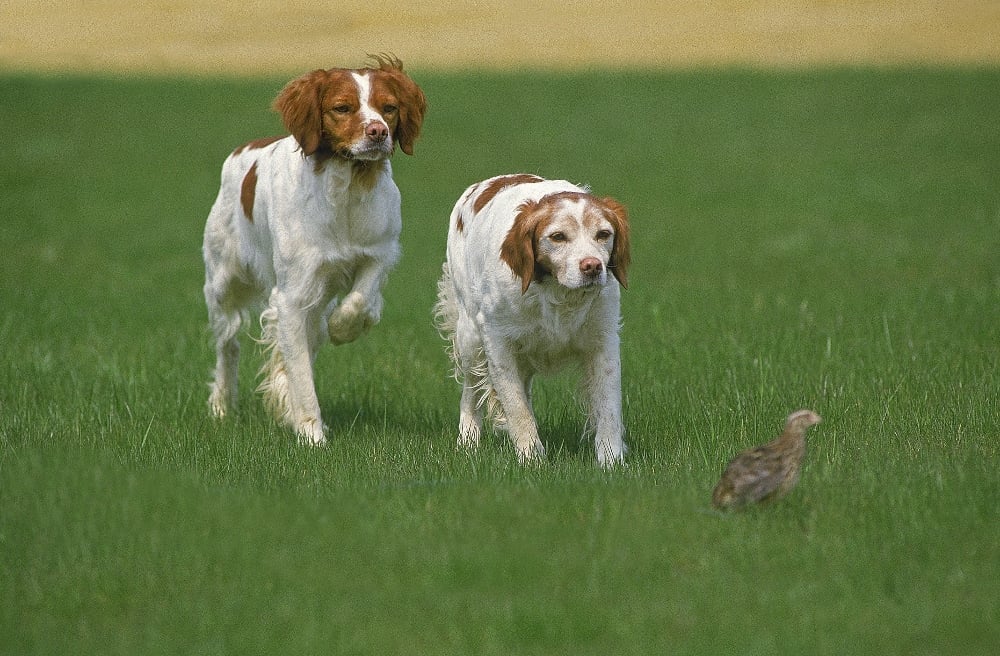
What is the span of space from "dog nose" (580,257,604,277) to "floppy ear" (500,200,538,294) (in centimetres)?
27

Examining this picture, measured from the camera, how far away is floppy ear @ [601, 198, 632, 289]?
6332mm

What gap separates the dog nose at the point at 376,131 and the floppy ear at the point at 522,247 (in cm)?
77

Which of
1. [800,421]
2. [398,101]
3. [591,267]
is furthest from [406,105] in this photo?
[800,421]

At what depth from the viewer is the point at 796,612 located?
448 cm

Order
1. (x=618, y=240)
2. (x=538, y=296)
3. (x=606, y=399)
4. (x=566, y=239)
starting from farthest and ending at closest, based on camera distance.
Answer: (x=606, y=399)
(x=538, y=296)
(x=618, y=240)
(x=566, y=239)

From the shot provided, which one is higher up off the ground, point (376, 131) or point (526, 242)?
point (376, 131)

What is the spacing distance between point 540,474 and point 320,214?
1.94m

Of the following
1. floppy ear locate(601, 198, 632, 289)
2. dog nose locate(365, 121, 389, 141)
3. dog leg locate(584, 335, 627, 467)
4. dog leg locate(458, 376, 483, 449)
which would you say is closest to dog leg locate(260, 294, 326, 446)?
dog leg locate(458, 376, 483, 449)

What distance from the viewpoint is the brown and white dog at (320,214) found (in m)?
6.82

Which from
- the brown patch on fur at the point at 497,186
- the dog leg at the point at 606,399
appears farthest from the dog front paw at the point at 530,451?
the brown patch on fur at the point at 497,186

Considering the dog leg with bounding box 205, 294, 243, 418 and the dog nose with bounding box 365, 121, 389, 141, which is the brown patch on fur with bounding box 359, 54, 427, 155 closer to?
the dog nose with bounding box 365, 121, 389, 141

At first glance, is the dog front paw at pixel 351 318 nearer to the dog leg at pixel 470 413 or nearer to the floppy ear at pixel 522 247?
the dog leg at pixel 470 413

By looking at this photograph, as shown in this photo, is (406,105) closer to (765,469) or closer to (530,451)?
(530,451)

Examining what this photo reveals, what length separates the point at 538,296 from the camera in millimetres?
6520
